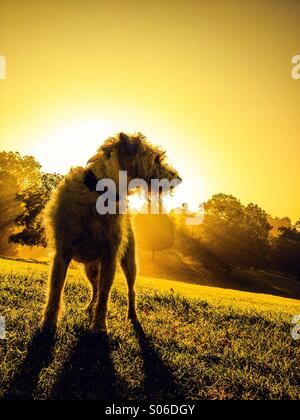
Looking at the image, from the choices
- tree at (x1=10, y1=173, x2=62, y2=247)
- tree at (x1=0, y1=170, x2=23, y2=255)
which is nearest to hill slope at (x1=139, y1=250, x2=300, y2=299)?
tree at (x1=0, y1=170, x2=23, y2=255)

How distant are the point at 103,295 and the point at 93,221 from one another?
4.01 ft

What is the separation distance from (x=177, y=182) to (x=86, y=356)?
3.49 meters

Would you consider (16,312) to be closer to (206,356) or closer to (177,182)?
(206,356)

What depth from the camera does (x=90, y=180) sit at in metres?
5.18

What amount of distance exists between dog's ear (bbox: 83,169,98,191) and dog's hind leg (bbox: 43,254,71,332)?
1208mm

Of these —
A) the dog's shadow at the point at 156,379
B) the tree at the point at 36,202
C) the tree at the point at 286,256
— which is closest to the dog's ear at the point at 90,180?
the dog's shadow at the point at 156,379

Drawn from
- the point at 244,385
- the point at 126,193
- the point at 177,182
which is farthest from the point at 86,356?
the point at 177,182

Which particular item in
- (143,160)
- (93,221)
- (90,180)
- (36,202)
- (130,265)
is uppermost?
(36,202)

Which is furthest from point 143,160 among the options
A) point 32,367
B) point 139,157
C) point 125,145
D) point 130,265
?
point 32,367

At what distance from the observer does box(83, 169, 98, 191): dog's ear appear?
5.18 metres

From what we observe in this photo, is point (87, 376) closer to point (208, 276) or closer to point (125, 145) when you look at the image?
point (125, 145)

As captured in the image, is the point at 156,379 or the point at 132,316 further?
the point at 132,316

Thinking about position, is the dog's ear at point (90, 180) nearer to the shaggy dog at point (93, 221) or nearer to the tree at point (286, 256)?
the shaggy dog at point (93, 221)

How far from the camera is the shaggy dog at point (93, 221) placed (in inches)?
203
